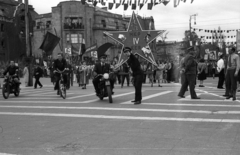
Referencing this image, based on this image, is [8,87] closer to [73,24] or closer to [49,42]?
[49,42]

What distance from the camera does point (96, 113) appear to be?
8.98 m

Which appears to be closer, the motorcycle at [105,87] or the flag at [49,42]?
the motorcycle at [105,87]

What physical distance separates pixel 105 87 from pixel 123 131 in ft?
18.1

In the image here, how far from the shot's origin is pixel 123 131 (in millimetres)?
6547

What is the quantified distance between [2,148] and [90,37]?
61.4 metres

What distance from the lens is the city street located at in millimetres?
5199

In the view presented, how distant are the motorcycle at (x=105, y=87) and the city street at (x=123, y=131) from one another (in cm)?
170


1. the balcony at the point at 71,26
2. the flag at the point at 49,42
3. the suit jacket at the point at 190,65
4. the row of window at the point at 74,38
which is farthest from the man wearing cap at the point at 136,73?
the row of window at the point at 74,38

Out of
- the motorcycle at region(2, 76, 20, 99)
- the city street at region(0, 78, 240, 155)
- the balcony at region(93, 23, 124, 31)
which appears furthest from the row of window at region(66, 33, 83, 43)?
the city street at region(0, 78, 240, 155)

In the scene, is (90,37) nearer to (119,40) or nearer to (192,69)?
(119,40)

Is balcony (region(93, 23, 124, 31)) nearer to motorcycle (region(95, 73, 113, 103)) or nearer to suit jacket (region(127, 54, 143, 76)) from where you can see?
motorcycle (region(95, 73, 113, 103))

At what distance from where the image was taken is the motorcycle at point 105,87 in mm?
11572

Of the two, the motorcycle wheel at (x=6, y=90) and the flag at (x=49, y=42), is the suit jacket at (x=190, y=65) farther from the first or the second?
the flag at (x=49, y=42)

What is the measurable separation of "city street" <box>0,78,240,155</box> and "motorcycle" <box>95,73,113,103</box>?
1.70 m
